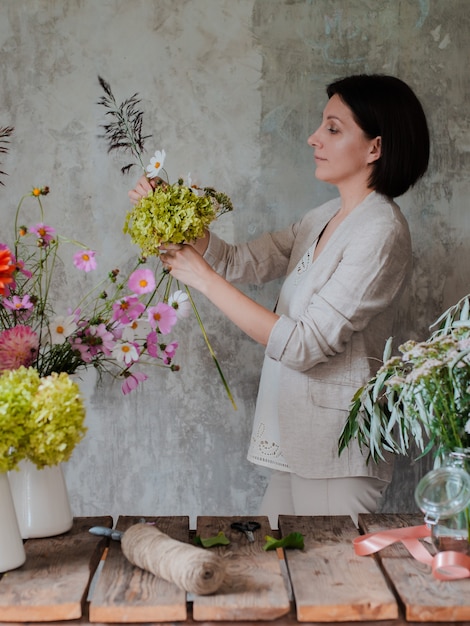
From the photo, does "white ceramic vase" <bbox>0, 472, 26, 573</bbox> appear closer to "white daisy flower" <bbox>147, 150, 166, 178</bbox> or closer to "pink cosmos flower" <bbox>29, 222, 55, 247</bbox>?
"pink cosmos flower" <bbox>29, 222, 55, 247</bbox>

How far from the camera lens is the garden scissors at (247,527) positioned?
185 cm

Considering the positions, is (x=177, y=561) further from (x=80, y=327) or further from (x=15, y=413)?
(x=80, y=327)

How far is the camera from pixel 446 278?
3.06 m

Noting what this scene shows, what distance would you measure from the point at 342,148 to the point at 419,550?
1327mm

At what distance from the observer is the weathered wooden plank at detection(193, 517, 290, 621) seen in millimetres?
1469

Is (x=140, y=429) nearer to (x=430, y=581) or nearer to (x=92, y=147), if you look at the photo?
(x=92, y=147)

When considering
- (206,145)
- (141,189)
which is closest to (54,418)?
(141,189)

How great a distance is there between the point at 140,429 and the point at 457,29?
1.91m

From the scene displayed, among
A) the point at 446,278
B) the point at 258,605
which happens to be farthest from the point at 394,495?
the point at 258,605

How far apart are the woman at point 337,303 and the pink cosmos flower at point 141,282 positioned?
47 centimetres

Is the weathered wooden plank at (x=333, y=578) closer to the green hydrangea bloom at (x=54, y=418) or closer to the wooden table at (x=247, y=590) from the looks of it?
the wooden table at (x=247, y=590)

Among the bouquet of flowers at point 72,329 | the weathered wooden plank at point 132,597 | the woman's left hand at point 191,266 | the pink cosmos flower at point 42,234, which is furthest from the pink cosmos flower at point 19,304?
the woman's left hand at point 191,266

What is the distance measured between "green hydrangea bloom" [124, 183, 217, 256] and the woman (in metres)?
0.16

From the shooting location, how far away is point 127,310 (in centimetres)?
182
